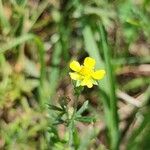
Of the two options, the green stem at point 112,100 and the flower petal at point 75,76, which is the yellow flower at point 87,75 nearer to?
the flower petal at point 75,76

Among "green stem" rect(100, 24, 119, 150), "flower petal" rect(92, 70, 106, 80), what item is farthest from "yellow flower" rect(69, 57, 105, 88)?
"green stem" rect(100, 24, 119, 150)

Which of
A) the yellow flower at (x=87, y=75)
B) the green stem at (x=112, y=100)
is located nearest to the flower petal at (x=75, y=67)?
the yellow flower at (x=87, y=75)

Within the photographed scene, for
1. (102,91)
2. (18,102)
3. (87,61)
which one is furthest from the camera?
(18,102)

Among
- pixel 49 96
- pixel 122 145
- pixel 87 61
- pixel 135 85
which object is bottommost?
pixel 122 145

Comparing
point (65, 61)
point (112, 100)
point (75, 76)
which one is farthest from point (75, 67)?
point (65, 61)

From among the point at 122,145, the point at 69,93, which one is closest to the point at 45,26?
the point at 69,93

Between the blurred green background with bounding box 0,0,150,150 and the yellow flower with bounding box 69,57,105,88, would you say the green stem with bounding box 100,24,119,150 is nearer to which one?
the blurred green background with bounding box 0,0,150,150

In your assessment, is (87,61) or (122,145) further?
(122,145)

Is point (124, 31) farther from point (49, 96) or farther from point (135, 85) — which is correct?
point (49, 96)
